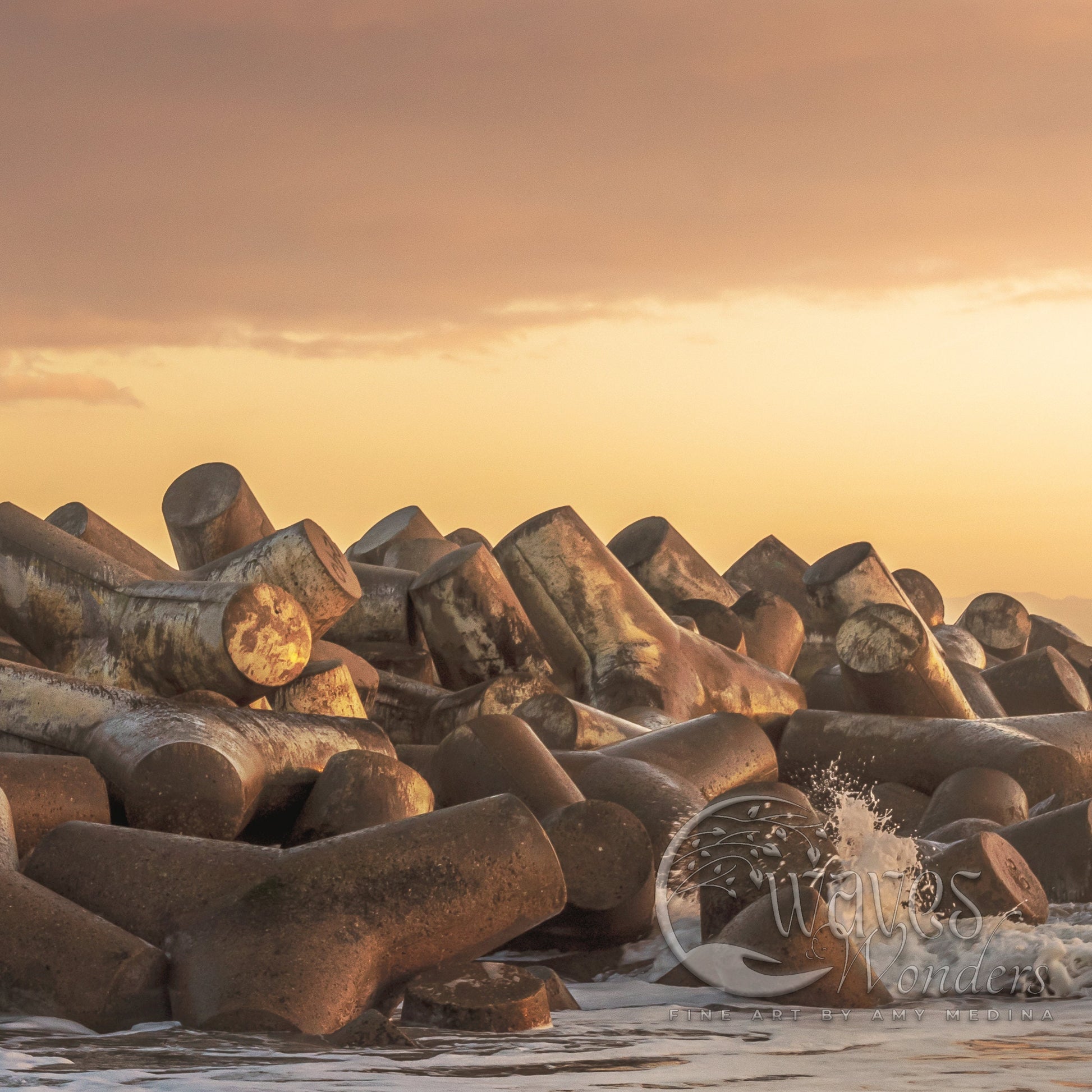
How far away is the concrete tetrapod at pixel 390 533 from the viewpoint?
499 inches

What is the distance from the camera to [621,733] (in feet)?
28.7

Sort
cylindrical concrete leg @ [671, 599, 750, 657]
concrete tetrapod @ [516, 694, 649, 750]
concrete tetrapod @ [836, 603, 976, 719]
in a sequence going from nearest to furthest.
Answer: concrete tetrapod @ [516, 694, 649, 750], concrete tetrapod @ [836, 603, 976, 719], cylindrical concrete leg @ [671, 599, 750, 657]

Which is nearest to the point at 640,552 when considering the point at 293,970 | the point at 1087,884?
the point at 1087,884

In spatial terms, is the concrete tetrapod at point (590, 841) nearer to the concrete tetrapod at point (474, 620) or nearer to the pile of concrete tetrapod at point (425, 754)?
the pile of concrete tetrapod at point (425, 754)

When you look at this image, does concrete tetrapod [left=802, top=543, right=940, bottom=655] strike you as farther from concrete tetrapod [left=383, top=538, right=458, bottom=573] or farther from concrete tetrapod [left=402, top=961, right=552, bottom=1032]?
concrete tetrapod [left=402, top=961, right=552, bottom=1032]

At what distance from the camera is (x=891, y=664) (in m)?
9.62

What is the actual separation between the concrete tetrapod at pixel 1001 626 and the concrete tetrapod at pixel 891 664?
595cm

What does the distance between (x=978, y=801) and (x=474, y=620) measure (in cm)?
343

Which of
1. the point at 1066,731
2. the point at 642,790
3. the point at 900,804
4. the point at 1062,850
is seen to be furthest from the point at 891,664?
the point at 642,790

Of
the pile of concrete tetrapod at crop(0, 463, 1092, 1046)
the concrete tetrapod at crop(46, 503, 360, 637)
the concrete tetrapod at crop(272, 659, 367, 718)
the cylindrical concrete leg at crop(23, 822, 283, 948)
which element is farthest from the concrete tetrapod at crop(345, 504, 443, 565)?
the cylindrical concrete leg at crop(23, 822, 283, 948)

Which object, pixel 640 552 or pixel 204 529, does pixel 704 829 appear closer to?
pixel 204 529

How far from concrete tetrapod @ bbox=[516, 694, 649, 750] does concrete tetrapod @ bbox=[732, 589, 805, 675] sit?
10.7 feet

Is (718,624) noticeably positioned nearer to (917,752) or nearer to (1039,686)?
(1039,686)

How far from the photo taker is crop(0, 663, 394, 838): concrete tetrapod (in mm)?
6277
